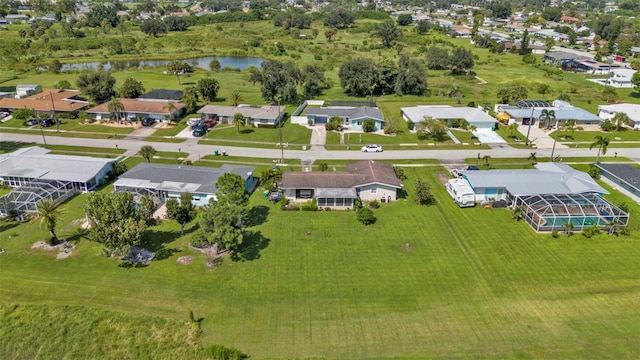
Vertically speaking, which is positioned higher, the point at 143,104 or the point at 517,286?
the point at 143,104

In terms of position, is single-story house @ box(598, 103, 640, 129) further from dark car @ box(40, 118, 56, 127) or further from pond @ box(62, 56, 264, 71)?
dark car @ box(40, 118, 56, 127)

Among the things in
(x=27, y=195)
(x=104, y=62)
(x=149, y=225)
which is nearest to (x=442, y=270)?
(x=149, y=225)

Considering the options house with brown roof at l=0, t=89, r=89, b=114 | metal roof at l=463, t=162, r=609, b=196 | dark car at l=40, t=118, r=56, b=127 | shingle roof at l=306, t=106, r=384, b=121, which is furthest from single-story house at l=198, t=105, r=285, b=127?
metal roof at l=463, t=162, r=609, b=196

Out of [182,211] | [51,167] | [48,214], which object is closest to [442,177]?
[182,211]

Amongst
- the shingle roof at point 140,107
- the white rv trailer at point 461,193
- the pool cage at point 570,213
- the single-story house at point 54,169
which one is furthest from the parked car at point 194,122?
the pool cage at point 570,213

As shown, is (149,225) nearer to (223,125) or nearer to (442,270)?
(442,270)

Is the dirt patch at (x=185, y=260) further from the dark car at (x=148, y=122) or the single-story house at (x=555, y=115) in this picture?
the single-story house at (x=555, y=115)
